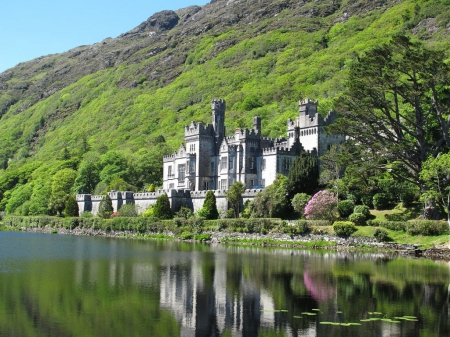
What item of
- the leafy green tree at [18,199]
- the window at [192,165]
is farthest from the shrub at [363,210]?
the leafy green tree at [18,199]

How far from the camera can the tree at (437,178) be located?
5309 cm

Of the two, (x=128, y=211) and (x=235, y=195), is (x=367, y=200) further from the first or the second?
(x=128, y=211)

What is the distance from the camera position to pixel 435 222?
53.8 metres

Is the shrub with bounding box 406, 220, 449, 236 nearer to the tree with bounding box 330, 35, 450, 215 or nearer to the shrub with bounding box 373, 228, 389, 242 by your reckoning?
the shrub with bounding box 373, 228, 389, 242

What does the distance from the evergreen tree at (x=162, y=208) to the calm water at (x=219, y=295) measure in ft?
99.6

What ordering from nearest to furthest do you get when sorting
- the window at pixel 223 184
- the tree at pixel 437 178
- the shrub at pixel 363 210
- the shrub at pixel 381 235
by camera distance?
the tree at pixel 437 178
the shrub at pixel 381 235
the shrub at pixel 363 210
the window at pixel 223 184

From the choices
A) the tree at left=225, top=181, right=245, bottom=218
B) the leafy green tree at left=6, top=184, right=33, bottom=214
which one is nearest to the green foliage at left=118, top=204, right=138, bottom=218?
the tree at left=225, top=181, right=245, bottom=218

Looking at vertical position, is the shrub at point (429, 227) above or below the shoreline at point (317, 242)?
above

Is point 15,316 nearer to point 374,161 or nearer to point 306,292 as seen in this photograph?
point 306,292

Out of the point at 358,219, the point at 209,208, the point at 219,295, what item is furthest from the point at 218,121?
the point at 219,295

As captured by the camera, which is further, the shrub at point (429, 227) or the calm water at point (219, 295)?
the shrub at point (429, 227)

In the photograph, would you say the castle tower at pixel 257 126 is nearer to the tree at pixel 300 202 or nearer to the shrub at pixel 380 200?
the tree at pixel 300 202

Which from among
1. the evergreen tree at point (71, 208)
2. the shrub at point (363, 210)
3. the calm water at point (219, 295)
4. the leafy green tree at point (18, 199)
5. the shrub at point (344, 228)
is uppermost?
the leafy green tree at point (18, 199)

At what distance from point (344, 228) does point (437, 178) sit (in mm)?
8981
